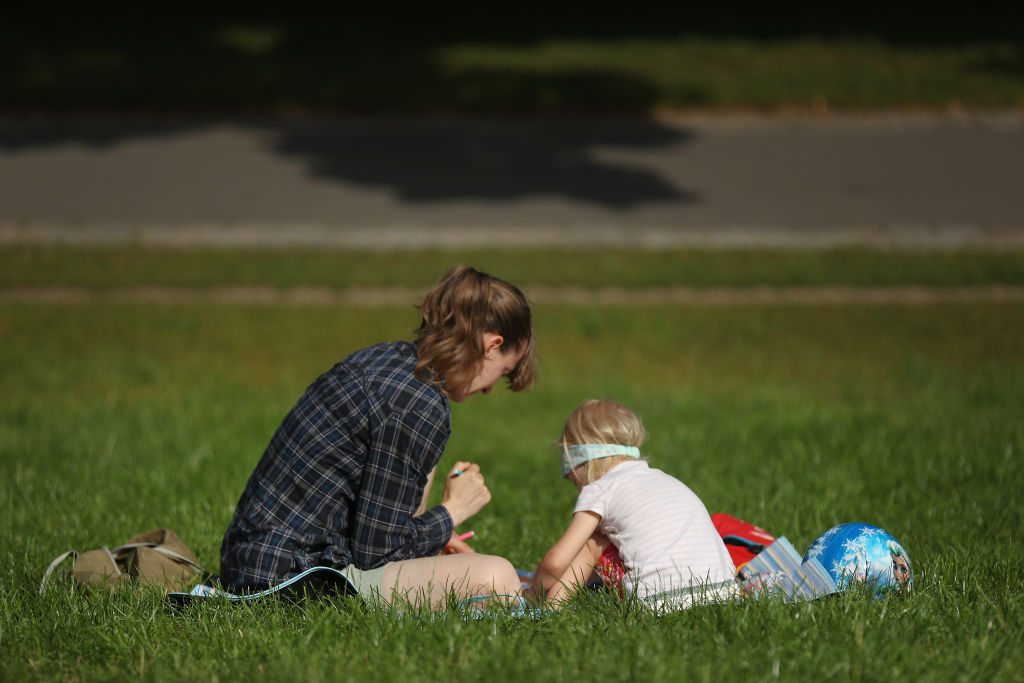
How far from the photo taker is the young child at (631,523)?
3.60 meters

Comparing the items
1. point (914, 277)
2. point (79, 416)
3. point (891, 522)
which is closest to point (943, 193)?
point (914, 277)

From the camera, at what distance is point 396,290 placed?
10383mm

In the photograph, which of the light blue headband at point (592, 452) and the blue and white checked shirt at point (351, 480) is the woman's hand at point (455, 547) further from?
the light blue headband at point (592, 452)

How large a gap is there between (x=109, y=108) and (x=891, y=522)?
14254 millimetres

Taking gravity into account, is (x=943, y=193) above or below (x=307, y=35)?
below

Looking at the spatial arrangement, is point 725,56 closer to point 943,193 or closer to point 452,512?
point 943,193

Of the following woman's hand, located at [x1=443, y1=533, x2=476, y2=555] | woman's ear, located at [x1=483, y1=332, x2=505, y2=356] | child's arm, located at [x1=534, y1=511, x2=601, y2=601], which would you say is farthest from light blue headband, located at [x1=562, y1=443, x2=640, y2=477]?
woman's hand, located at [x1=443, y1=533, x2=476, y2=555]

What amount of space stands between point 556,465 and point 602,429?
2.49 meters

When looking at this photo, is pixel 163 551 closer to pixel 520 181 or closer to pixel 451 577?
pixel 451 577

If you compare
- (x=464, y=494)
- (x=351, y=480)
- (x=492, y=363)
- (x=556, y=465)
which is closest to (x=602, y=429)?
(x=492, y=363)

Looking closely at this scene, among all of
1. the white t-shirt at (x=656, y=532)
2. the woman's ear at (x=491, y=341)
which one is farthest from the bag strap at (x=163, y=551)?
the white t-shirt at (x=656, y=532)

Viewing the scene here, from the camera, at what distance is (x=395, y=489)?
3627 millimetres

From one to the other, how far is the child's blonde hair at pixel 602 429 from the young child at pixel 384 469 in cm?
35

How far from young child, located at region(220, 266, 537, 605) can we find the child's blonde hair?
353 millimetres
